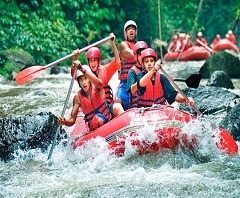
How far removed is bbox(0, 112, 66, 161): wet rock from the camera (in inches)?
238

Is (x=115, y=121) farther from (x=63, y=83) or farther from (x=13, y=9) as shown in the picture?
(x=13, y=9)

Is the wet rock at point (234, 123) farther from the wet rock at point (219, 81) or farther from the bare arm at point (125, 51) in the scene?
the wet rock at point (219, 81)

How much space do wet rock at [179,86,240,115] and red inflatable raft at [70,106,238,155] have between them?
7.93 ft

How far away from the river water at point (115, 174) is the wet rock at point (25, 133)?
11 cm

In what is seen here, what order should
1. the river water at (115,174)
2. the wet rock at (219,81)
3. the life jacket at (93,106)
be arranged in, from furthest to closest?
1. the wet rock at (219,81)
2. the life jacket at (93,106)
3. the river water at (115,174)

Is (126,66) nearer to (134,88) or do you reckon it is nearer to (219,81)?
(134,88)

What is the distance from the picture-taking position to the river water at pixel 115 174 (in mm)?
4312

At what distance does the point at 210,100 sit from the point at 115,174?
3529 millimetres

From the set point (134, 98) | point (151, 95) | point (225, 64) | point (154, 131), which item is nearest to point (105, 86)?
point (134, 98)

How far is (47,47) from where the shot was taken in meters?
15.4

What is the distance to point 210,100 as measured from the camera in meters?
8.08

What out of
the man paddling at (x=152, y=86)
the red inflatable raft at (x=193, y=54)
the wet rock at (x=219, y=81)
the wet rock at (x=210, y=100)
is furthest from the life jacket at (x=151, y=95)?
the red inflatable raft at (x=193, y=54)

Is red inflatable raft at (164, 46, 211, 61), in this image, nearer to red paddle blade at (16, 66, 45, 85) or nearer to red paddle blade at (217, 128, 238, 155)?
red paddle blade at (16, 66, 45, 85)

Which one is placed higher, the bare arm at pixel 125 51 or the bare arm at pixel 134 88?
the bare arm at pixel 125 51
